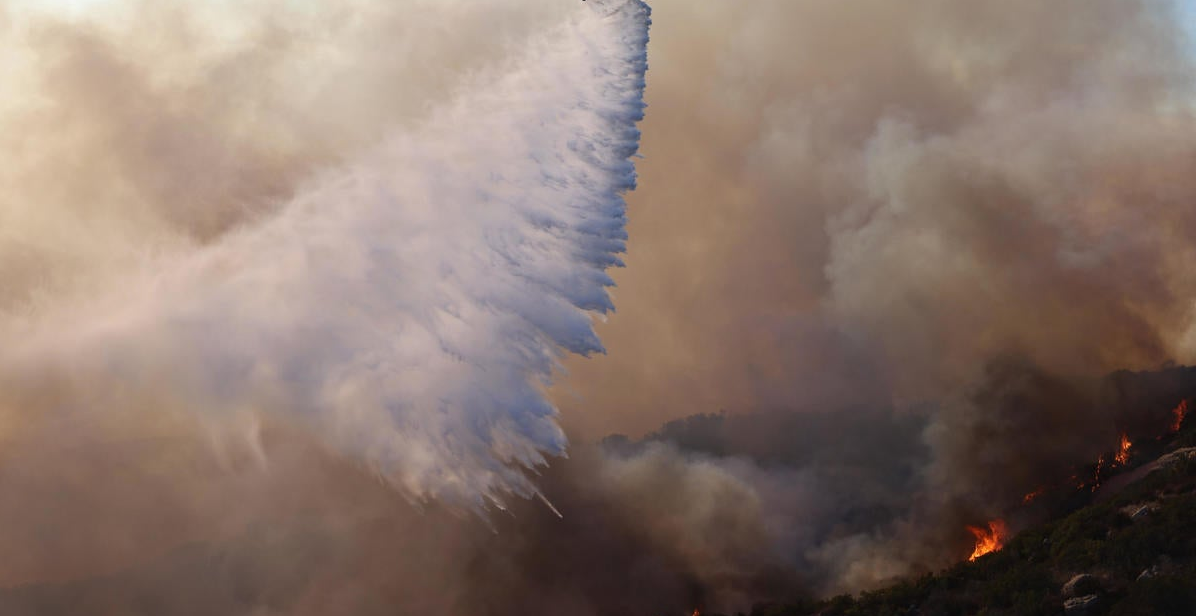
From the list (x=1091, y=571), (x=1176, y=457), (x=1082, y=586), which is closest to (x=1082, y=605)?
(x=1082, y=586)

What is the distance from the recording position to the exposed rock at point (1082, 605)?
170 ft

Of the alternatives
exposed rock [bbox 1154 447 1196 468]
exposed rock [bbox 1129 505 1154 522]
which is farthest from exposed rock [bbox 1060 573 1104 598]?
exposed rock [bbox 1154 447 1196 468]

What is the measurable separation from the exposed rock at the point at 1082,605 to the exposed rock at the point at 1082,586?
1.63 m

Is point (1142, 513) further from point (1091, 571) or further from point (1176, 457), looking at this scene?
point (1176, 457)

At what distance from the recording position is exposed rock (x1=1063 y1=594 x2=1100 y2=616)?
2044 inches

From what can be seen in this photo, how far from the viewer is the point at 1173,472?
265 ft

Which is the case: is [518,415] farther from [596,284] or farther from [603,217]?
[603,217]

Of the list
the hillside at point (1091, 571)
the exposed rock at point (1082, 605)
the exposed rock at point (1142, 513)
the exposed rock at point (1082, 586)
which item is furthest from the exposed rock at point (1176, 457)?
the exposed rock at point (1082, 605)

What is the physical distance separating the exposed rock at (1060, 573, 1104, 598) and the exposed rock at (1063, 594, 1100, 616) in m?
1.63

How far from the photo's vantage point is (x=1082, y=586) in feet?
182

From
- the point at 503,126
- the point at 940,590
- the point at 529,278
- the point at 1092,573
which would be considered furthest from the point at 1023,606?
the point at 503,126

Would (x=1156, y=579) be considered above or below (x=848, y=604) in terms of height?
below

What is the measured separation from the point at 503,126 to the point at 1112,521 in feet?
229

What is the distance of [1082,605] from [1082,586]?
3.72 meters
